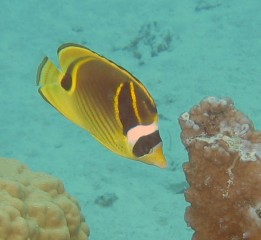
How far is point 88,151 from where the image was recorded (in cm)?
812

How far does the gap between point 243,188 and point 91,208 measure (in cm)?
477

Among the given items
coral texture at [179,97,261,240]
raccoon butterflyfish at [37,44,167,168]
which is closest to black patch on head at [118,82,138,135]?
raccoon butterflyfish at [37,44,167,168]

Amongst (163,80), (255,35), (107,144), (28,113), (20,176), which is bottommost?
(28,113)

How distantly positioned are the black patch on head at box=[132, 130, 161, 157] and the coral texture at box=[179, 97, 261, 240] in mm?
971

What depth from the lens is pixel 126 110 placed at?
1.44m

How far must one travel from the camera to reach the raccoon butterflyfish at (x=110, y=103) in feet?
4.70

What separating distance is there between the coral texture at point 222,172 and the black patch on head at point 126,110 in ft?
3.31

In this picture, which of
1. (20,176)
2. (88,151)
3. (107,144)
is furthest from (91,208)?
(107,144)

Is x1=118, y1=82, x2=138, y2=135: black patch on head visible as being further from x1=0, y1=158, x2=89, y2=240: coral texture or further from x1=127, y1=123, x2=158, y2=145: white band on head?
x1=0, y1=158, x2=89, y2=240: coral texture

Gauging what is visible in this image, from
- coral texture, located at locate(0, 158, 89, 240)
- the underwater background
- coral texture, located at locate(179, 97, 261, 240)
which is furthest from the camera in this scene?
the underwater background

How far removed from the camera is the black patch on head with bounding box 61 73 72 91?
153 centimetres

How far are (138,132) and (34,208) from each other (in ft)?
6.65

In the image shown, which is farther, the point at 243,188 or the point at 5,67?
the point at 5,67

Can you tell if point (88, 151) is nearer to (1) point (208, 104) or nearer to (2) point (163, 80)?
(2) point (163, 80)
